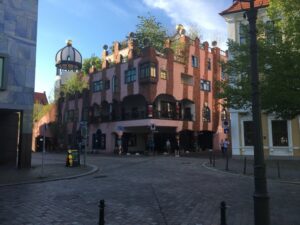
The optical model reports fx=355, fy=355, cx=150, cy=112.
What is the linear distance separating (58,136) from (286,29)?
150ft

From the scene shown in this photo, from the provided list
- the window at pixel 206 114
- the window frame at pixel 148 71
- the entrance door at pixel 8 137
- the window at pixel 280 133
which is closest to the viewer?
the entrance door at pixel 8 137

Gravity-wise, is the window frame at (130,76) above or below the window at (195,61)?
below

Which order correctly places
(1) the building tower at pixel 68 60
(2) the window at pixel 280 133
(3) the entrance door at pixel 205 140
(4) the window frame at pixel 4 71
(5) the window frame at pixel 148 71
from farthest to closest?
(1) the building tower at pixel 68 60 < (3) the entrance door at pixel 205 140 < (5) the window frame at pixel 148 71 < (2) the window at pixel 280 133 < (4) the window frame at pixel 4 71

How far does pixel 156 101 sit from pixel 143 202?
1270 inches

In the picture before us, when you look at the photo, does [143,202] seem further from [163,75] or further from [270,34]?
[163,75]

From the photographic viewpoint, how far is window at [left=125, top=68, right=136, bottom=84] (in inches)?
1698

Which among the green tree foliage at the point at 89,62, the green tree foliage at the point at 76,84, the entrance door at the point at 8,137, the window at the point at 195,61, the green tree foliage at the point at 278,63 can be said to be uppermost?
the green tree foliage at the point at 89,62

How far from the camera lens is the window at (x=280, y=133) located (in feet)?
96.1

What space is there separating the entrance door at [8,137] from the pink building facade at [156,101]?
1634 cm

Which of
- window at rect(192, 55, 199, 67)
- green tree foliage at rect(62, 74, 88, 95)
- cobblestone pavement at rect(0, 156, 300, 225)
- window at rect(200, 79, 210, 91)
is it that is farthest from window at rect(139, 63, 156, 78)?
cobblestone pavement at rect(0, 156, 300, 225)

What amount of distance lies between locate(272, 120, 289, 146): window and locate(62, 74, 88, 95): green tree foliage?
30.5 metres

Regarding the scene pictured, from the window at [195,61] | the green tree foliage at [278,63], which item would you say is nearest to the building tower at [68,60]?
the window at [195,61]

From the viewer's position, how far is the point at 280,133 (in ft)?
96.8

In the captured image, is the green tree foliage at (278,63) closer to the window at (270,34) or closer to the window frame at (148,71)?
the window at (270,34)
